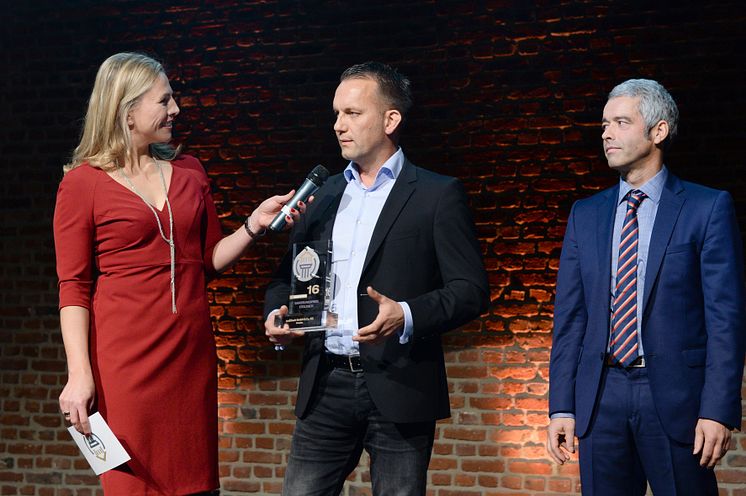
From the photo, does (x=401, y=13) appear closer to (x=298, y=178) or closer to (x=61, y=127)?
(x=298, y=178)

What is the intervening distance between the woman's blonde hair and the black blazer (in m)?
0.76

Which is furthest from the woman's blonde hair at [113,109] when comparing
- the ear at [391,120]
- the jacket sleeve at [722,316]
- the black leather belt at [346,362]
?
the jacket sleeve at [722,316]

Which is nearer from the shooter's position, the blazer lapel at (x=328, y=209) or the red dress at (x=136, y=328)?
the red dress at (x=136, y=328)

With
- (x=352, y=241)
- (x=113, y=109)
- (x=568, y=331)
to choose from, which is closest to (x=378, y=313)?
(x=352, y=241)

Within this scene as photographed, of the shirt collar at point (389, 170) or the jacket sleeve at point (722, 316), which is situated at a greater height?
the shirt collar at point (389, 170)

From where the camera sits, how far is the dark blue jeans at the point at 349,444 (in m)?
2.60

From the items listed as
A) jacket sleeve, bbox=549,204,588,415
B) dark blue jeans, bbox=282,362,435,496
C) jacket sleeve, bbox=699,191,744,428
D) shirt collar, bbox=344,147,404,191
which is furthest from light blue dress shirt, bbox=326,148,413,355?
jacket sleeve, bbox=699,191,744,428

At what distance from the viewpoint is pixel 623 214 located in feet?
9.07

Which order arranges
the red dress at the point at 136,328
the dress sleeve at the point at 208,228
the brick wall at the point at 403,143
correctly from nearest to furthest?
the red dress at the point at 136,328, the dress sleeve at the point at 208,228, the brick wall at the point at 403,143

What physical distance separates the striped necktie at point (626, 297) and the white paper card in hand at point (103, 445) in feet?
4.47

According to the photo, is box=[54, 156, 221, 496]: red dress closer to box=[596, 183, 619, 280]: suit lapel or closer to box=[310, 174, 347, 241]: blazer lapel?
box=[310, 174, 347, 241]: blazer lapel

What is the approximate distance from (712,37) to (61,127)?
11.7 feet

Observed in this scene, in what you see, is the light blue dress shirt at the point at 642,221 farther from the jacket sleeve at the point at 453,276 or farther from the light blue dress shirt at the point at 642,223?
the jacket sleeve at the point at 453,276

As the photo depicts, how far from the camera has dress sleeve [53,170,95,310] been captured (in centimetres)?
261
